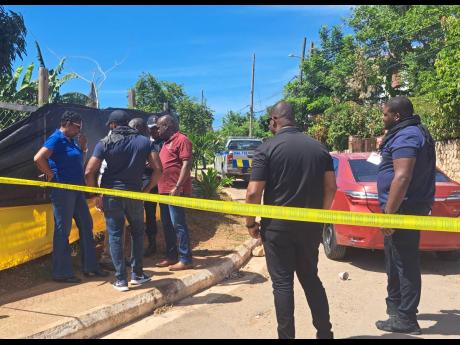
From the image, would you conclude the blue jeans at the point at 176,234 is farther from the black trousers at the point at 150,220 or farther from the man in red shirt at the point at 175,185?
the black trousers at the point at 150,220

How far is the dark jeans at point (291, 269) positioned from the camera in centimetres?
307

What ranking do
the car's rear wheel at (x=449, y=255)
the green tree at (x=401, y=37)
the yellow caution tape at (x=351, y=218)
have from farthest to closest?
the green tree at (x=401, y=37), the car's rear wheel at (x=449, y=255), the yellow caution tape at (x=351, y=218)

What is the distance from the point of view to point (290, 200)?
122 inches

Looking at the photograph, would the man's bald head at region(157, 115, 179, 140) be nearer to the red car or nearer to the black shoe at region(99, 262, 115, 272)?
the black shoe at region(99, 262, 115, 272)

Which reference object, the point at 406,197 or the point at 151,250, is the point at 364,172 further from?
the point at 151,250

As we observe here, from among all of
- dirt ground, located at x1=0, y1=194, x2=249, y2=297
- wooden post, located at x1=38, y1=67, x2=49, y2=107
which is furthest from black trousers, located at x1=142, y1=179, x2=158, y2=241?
wooden post, located at x1=38, y1=67, x2=49, y2=107

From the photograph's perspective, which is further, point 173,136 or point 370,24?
point 370,24

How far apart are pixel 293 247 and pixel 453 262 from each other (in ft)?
12.9

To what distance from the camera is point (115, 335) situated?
377 centimetres

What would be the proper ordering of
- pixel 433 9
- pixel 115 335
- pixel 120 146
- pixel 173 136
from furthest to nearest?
pixel 433 9, pixel 173 136, pixel 120 146, pixel 115 335

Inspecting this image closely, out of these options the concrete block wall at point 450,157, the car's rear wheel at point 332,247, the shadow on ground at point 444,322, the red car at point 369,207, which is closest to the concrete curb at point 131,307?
the car's rear wheel at point 332,247

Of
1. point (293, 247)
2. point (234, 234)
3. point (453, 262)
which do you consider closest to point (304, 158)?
point (293, 247)

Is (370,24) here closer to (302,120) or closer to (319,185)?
(302,120)

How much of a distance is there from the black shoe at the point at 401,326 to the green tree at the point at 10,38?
11.8m
